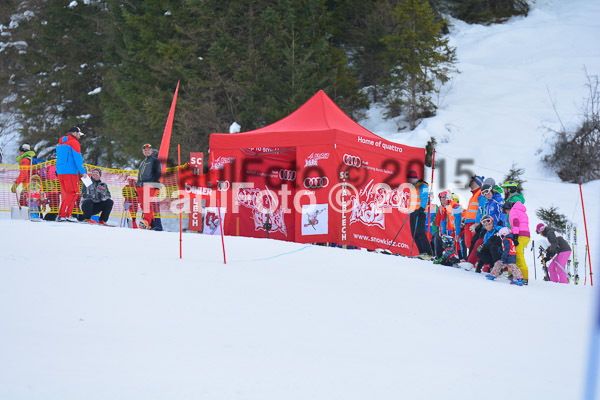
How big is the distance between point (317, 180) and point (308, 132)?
982 millimetres

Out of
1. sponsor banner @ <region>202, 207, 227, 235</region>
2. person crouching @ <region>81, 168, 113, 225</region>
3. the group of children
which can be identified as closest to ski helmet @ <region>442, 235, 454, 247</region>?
the group of children

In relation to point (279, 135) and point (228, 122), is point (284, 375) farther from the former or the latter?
point (228, 122)

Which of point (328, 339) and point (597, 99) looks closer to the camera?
point (328, 339)

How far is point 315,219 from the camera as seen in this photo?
11.0 meters

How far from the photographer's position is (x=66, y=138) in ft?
30.6

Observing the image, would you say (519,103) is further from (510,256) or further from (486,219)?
(510,256)

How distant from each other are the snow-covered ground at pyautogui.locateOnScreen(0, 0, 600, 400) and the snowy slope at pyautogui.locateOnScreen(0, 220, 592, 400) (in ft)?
0.05

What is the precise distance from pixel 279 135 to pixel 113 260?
579cm

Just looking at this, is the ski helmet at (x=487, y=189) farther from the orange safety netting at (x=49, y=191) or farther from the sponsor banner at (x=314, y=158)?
the orange safety netting at (x=49, y=191)

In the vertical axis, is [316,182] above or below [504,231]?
above

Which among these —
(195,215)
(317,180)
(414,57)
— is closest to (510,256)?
(317,180)

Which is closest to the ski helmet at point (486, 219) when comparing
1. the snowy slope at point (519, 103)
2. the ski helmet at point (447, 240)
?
the ski helmet at point (447, 240)

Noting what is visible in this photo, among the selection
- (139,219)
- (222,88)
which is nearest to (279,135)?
(139,219)

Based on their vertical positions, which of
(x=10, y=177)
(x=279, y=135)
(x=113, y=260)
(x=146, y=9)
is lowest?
(x=113, y=260)
